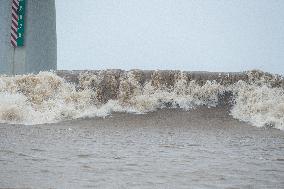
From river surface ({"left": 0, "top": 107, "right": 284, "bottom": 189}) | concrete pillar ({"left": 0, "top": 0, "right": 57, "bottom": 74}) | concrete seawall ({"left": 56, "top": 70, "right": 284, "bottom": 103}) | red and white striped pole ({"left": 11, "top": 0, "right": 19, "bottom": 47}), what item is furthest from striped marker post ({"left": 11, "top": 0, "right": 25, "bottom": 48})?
river surface ({"left": 0, "top": 107, "right": 284, "bottom": 189})

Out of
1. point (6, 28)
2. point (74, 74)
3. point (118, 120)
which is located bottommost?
point (118, 120)

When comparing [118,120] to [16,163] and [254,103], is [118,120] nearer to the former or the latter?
[254,103]

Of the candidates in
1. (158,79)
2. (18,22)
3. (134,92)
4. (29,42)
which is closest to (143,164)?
(134,92)

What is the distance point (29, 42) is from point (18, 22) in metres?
0.59

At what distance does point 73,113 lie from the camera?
6.80 metres

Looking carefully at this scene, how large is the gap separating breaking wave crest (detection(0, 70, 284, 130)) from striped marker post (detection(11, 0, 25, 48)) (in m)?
2.28

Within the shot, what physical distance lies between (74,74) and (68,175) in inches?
244

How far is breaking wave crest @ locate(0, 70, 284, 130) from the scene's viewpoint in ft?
23.0

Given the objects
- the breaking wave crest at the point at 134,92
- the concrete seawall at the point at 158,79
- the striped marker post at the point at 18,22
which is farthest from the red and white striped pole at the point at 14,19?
the concrete seawall at the point at 158,79

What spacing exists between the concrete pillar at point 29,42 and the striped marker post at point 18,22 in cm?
10

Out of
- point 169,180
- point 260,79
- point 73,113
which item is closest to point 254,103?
point 260,79

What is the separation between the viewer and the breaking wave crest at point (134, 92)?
7.02 metres

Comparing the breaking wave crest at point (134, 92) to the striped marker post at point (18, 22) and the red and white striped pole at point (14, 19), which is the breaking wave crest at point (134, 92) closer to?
the striped marker post at point (18, 22)

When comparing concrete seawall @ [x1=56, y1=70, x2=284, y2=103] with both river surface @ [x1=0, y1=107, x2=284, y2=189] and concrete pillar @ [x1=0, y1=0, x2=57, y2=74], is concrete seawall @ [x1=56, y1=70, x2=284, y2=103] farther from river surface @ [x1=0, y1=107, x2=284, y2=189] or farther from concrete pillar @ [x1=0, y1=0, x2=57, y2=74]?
river surface @ [x1=0, y1=107, x2=284, y2=189]
